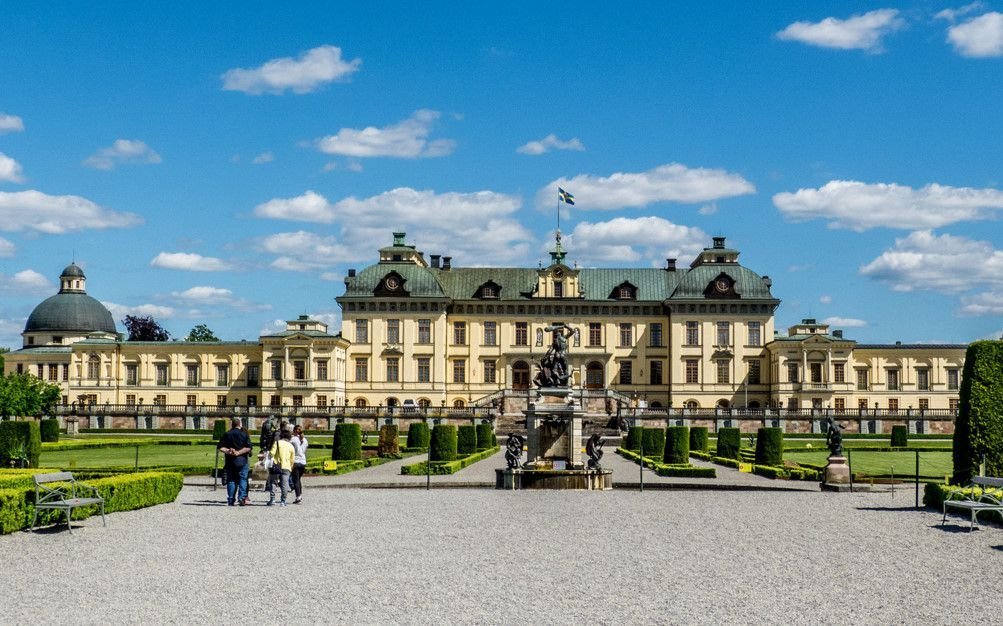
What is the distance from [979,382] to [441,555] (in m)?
12.2

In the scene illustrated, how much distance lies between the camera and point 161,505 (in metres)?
20.2

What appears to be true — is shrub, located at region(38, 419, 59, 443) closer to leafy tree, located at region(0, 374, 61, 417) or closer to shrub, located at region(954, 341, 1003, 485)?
leafy tree, located at region(0, 374, 61, 417)

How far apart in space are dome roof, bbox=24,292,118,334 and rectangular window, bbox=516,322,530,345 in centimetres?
3342

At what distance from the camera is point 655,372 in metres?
75.3

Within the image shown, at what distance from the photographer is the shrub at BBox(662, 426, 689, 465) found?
117ft

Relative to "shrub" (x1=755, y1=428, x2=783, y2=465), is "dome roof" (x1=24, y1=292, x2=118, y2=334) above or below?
above

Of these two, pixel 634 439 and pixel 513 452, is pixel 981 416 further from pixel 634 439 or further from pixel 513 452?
pixel 634 439

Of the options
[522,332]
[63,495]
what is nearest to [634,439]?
[522,332]

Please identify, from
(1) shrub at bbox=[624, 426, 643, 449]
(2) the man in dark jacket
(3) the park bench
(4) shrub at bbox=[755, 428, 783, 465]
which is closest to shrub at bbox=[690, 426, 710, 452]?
(1) shrub at bbox=[624, 426, 643, 449]

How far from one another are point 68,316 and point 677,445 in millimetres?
66797

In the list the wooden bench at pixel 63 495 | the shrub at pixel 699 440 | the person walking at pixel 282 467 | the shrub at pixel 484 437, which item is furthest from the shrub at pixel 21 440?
the shrub at pixel 699 440

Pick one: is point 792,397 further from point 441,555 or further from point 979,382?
point 441,555

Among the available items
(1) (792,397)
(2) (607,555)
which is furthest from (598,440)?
(1) (792,397)

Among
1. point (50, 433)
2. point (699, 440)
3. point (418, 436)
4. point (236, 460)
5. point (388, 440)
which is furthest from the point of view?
point (50, 433)
